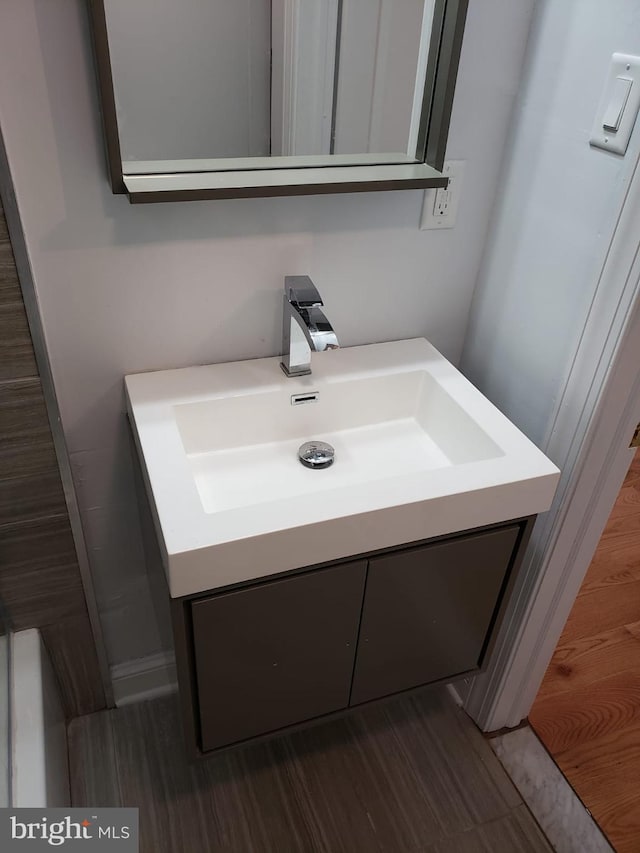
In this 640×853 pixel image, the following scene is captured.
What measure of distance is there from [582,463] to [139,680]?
3.70 ft

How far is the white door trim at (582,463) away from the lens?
1.05m

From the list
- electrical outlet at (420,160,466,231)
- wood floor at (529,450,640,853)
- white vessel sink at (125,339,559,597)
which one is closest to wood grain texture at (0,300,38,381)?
white vessel sink at (125,339,559,597)

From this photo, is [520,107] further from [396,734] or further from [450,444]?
[396,734]

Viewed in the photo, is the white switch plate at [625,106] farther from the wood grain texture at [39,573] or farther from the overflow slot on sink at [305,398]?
the wood grain texture at [39,573]

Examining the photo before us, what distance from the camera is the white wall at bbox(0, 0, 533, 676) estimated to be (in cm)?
98

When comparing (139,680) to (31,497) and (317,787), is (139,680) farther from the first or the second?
(31,497)

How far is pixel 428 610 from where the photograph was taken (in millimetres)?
1230

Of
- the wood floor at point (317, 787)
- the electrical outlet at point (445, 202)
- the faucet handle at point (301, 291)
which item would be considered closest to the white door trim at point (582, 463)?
the wood floor at point (317, 787)

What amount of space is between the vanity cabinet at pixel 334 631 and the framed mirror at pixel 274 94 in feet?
2.00

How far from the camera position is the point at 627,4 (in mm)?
975

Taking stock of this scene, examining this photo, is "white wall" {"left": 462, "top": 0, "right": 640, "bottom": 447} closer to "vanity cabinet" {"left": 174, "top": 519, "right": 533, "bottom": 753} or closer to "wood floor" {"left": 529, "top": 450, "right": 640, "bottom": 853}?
"vanity cabinet" {"left": 174, "top": 519, "right": 533, "bottom": 753}

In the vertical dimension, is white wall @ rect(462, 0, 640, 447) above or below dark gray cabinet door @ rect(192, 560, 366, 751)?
above

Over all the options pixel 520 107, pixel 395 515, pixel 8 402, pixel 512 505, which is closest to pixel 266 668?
pixel 395 515

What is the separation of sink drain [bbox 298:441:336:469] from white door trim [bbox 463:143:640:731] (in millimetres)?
393
